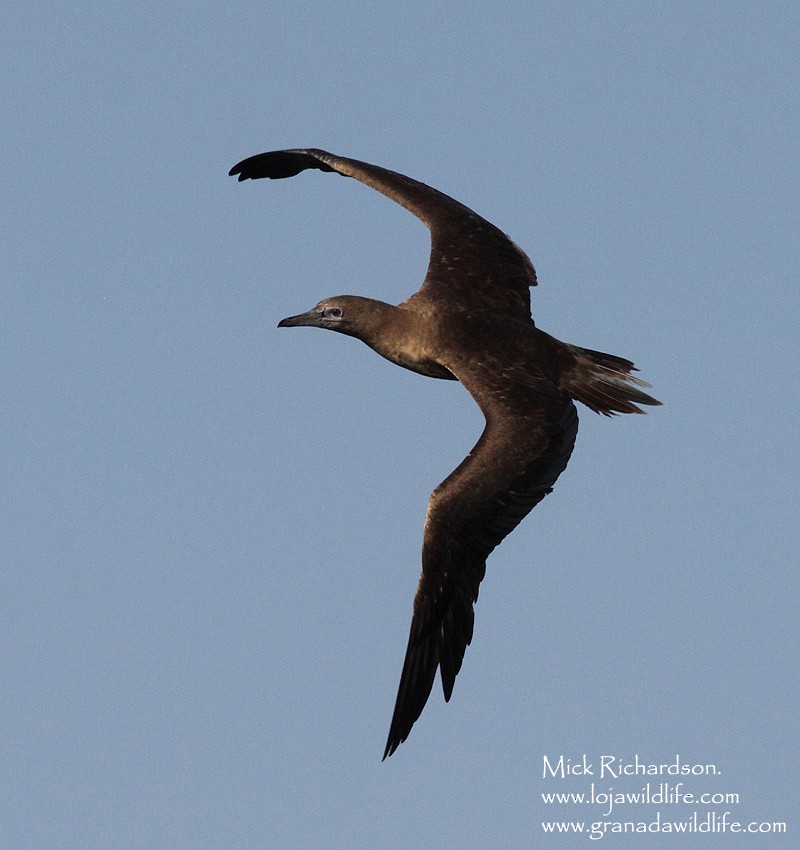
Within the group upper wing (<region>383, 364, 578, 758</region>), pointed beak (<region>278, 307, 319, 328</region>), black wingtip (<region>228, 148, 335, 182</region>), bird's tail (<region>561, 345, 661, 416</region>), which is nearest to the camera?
upper wing (<region>383, 364, 578, 758</region>)

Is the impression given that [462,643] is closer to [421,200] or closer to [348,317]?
[348,317]

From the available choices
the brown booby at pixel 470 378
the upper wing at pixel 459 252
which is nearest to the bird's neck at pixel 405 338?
the brown booby at pixel 470 378

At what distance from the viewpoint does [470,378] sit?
14.6m

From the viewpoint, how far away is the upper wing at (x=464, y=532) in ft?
44.8

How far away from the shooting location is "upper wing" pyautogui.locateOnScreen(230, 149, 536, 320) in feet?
51.2

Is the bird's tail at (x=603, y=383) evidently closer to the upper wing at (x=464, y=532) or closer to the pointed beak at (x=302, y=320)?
the upper wing at (x=464, y=532)

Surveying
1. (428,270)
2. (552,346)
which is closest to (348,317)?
(428,270)

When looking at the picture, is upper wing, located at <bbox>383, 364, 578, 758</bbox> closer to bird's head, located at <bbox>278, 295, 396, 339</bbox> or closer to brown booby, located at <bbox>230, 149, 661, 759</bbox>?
brown booby, located at <bbox>230, 149, 661, 759</bbox>

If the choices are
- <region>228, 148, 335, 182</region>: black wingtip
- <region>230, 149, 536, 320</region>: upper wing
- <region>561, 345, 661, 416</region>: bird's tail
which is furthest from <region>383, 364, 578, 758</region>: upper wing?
<region>228, 148, 335, 182</region>: black wingtip

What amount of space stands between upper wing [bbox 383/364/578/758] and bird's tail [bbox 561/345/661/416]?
1.14 m

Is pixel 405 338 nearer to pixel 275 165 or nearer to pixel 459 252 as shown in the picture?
pixel 459 252

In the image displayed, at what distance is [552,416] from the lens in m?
14.2

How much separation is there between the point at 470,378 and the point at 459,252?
1952 mm

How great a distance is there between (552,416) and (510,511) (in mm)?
933
